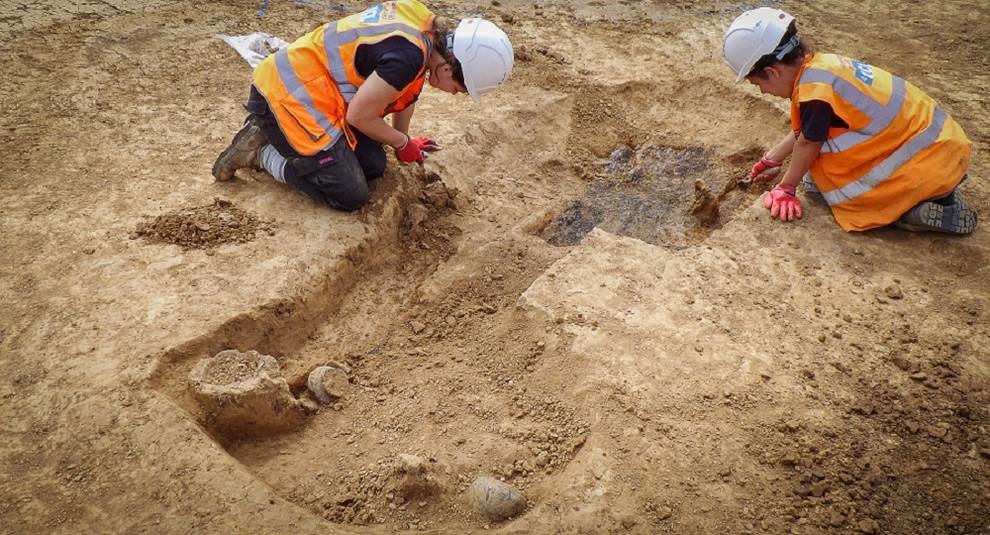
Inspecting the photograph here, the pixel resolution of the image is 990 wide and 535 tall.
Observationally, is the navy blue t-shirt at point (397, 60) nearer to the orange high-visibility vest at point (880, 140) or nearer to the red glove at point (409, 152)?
the red glove at point (409, 152)

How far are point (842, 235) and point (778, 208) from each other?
1.11 feet

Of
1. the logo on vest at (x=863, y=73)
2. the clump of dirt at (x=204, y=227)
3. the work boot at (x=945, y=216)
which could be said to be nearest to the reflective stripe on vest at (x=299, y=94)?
the clump of dirt at (x=204, y=227)

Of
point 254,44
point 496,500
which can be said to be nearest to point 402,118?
point 254,44

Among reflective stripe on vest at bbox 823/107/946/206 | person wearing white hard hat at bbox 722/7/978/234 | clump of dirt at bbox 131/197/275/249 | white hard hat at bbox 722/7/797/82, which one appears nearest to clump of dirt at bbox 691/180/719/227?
person wearing white hard hat at bbox 722/7/978/234

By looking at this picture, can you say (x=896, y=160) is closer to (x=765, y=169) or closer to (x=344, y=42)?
(x=765, y=169)

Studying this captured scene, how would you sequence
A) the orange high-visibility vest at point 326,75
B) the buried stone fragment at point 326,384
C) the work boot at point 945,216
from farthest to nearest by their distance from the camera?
the work boot at point 945,216 → the orange high-visibility vest at point 326,75 → the buried stone fragment at point 326,384

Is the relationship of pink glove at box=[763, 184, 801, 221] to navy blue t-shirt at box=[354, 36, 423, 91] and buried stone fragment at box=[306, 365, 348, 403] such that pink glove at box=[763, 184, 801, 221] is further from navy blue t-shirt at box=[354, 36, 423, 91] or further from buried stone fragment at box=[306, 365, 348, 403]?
buried stone fragment at box=[306, 365, 348, 403]

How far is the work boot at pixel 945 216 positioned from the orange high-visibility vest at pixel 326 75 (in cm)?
254

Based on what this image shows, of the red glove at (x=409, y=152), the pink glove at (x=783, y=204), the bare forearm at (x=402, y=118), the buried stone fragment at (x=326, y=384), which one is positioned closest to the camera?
the buried stone fragment at (x=326, y=384)

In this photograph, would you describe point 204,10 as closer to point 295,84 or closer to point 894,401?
point 295,84

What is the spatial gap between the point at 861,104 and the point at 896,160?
0.36 meters

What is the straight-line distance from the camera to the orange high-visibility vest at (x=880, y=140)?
10.5 feet

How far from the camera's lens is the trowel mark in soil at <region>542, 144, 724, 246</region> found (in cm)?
392

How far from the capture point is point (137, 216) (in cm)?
349
